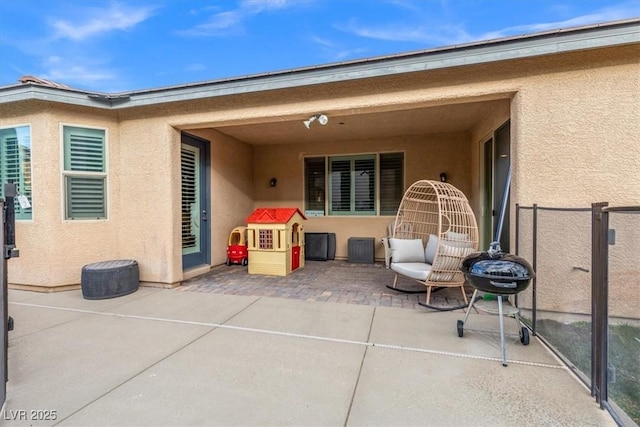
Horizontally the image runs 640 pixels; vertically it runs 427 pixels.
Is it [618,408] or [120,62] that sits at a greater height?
[120,62]

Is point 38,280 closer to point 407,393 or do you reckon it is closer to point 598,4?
point 407,393

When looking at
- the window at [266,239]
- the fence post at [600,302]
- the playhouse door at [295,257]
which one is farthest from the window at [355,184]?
the fence post at [600,302]

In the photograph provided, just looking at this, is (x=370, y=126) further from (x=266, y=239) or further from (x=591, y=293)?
(x=591, y=293)

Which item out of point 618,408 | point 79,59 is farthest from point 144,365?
point 79,59

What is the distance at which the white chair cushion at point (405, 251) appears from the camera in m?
4.52

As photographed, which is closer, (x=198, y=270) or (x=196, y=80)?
(x=196, y=80)

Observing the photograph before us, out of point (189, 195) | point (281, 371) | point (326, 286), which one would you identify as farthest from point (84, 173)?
point (281, 371)

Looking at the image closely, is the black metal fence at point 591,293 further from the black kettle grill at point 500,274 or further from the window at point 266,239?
the window at point 266,239

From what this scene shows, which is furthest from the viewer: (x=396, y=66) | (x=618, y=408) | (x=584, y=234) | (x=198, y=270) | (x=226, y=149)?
(x=226, y=149)

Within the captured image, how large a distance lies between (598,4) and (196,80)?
18.1 ft

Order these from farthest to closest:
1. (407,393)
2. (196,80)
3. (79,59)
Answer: (79,59), (196,80), (407,393)

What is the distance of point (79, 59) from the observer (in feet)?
30.6

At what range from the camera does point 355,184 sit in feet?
23.8

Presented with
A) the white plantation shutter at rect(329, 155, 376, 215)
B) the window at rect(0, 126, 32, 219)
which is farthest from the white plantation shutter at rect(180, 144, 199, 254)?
the white plantation shutter at rect(329, 155, 376, 215)
